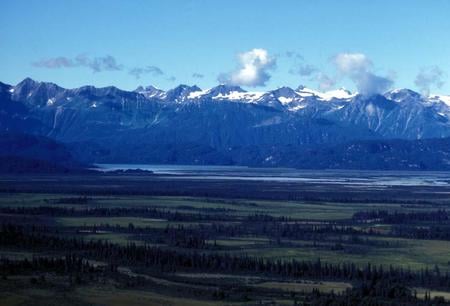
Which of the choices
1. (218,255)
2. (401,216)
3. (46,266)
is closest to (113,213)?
(401,216)

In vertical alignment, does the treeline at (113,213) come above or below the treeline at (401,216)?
above

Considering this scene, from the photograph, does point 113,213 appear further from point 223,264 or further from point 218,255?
point 223,264

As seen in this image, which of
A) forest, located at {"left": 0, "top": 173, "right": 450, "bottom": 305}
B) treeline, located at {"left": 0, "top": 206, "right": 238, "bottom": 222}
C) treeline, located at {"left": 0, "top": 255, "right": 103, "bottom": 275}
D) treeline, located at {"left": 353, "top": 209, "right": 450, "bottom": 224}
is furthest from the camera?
treeline, located at {"left": 353, "top": 209, "right": 450, "bottom": 224}

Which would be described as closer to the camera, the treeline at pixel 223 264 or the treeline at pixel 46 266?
the treeline at pixel 46 266

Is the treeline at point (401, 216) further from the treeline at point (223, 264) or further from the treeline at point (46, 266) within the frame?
the treeline at point (46, 266)

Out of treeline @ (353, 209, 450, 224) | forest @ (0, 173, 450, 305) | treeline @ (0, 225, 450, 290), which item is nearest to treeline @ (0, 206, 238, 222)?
forest @ (0, 173, 450, 305)

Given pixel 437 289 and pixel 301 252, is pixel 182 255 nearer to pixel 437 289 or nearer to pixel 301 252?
pixel 301 252

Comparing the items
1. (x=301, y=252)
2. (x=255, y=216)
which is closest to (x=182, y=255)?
(x=301, y=252)

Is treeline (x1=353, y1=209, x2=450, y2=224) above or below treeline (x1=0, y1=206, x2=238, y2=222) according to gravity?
below

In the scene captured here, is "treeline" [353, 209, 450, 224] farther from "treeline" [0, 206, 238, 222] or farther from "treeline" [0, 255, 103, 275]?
"treeline" [0, 255, 103, 275]

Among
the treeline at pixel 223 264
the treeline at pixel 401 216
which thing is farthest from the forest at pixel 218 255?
the treeline at pixel 401 216
